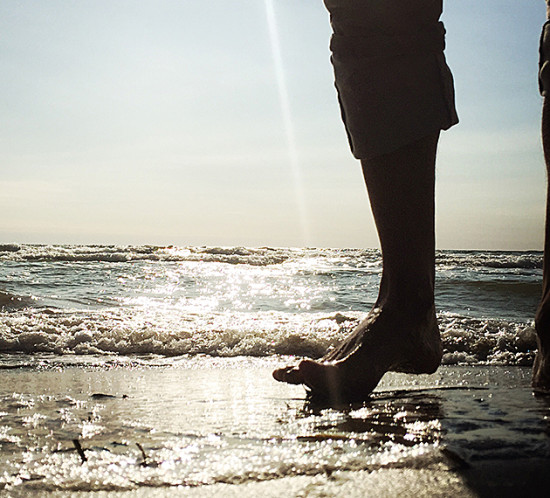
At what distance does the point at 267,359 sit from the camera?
8.65ft

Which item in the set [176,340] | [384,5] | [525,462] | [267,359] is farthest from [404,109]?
[176,340]

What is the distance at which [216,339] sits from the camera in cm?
298

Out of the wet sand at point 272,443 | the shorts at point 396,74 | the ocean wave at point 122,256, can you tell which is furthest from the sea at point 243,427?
the ocean wave at point 122,256

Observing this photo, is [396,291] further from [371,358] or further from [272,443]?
[272,443]

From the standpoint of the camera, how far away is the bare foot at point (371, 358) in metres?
1.23

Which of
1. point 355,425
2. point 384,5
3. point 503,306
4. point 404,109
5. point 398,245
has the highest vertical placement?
point 384,5

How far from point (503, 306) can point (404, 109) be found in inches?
213

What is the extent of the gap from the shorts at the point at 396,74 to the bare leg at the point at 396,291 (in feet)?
0.12

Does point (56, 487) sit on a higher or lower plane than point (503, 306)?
higher

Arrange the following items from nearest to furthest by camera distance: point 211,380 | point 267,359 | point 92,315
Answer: point 211,380
point 267,359
point 92,315

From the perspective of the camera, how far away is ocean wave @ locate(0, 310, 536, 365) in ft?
9.18

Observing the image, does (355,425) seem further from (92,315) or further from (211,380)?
(92,315)

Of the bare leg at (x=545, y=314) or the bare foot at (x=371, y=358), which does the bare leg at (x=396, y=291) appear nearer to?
the bare foot at (x=371, y=358)

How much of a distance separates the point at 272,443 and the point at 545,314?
623 mm
